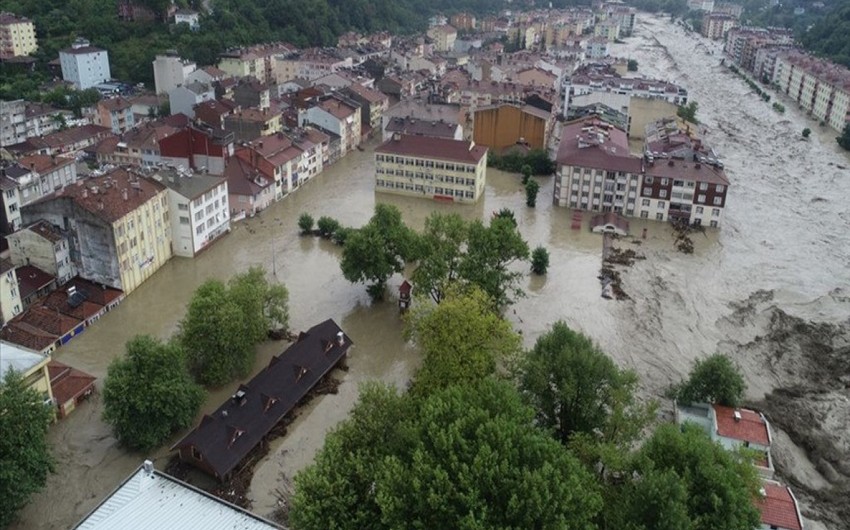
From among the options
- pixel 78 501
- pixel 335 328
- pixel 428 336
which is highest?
pixel 428 336

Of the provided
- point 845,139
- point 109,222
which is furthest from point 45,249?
point 845,139

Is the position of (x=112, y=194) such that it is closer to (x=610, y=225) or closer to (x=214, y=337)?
(x=214, y=337)

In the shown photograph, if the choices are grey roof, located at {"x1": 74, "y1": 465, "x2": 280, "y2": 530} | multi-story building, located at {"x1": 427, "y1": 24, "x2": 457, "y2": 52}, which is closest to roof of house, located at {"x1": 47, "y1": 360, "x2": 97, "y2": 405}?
grey roof, located at {"x1": 74, "y1": 465, "x2": 280, "y2": 530}

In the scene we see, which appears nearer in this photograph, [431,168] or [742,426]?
[742,426]

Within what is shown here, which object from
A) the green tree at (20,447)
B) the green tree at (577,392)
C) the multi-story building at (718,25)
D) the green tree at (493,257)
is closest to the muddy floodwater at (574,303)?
the green tree at (20,447)

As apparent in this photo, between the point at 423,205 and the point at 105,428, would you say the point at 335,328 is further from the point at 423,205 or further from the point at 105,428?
the point at 423,205

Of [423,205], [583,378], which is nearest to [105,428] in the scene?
[583,378]

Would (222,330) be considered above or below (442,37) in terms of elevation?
below
